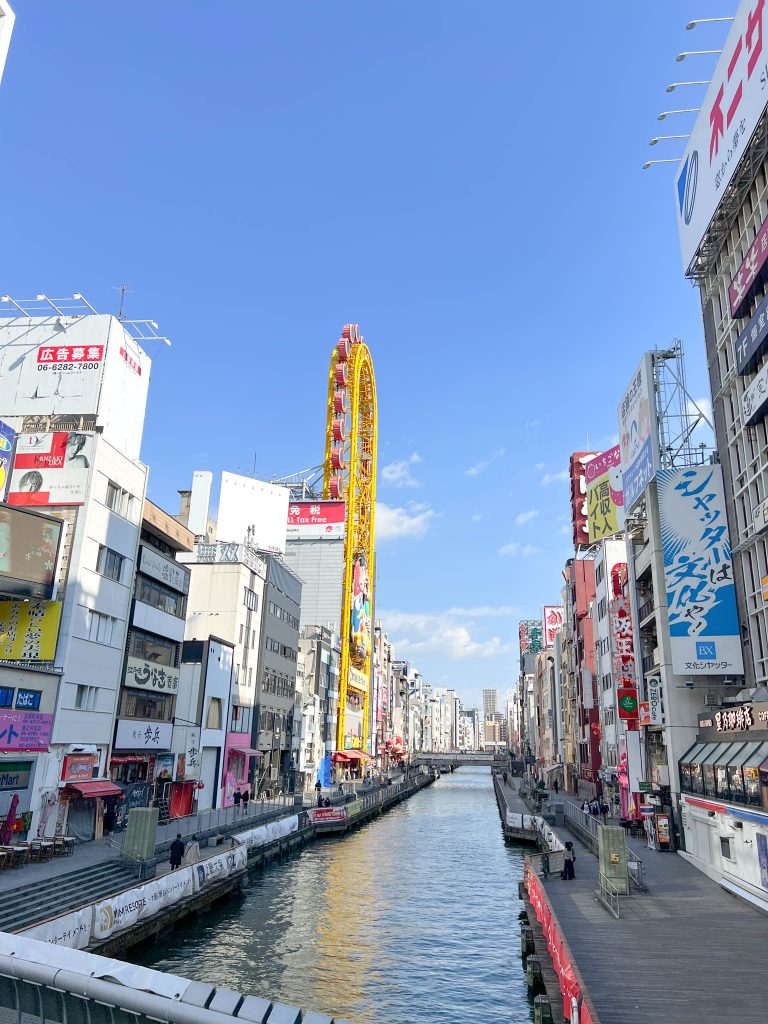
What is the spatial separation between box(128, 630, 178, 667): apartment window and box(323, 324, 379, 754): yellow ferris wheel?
55.6 metres

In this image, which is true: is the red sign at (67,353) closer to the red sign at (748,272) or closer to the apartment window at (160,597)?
the apartment window at (160,597)

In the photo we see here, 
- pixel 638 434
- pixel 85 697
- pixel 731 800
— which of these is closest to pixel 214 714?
pixel 85 697

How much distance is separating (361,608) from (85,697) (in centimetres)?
7761

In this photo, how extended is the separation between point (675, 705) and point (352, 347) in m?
87.9

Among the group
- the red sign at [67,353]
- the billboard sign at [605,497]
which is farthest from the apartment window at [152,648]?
the billboard sign at [605,497]

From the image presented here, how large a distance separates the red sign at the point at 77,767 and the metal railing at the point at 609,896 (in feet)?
81.1

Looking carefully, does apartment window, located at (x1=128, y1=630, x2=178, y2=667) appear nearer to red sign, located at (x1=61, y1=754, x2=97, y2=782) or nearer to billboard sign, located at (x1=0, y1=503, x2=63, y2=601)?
red sign, located at (x1=61, y1=754, x2=97, y2=782)

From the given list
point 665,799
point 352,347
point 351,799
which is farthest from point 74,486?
point 352,347

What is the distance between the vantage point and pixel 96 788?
124ft

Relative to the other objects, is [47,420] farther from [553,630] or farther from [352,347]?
[553,630]

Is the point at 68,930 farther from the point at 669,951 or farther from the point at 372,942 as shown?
the point at 669,951

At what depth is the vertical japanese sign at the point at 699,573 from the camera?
41688 millimetres

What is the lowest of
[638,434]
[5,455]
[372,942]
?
[372,942]

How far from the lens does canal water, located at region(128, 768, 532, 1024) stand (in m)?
23.3
